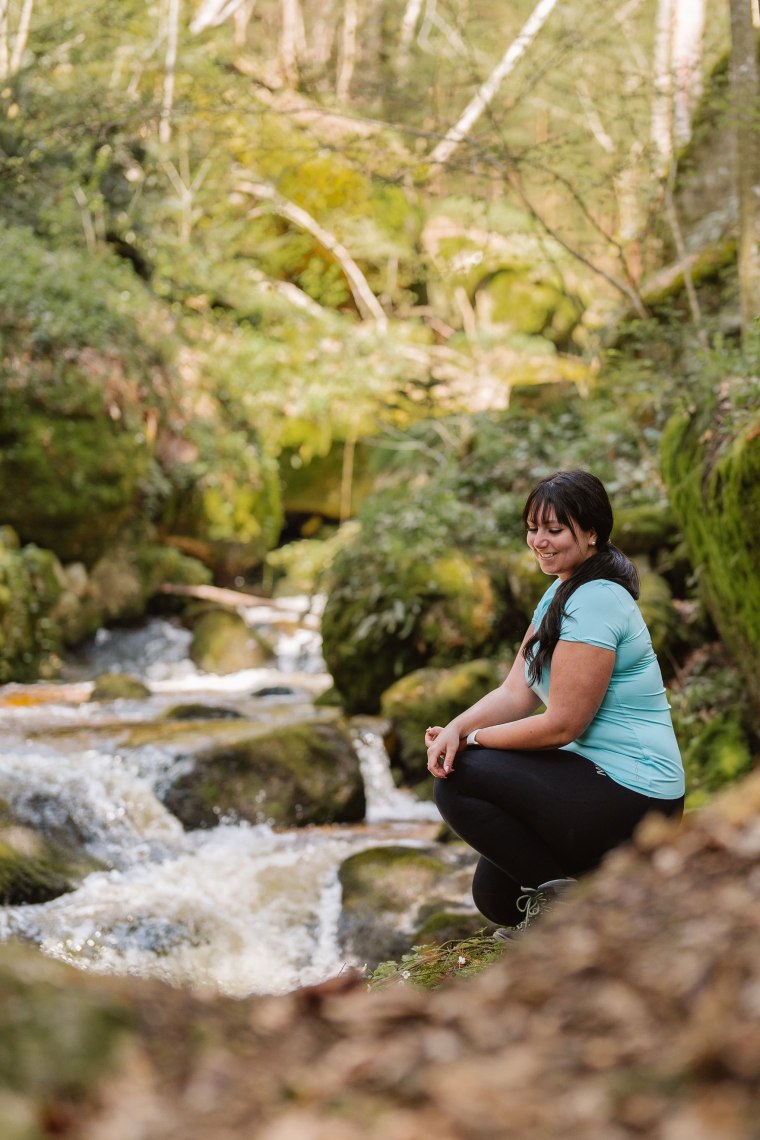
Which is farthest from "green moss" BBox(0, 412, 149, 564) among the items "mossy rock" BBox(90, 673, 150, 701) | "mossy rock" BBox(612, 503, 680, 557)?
"mossy rock" BBox(612, 503, 680, 557)

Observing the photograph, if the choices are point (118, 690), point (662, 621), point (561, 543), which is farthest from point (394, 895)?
point (118, 690)

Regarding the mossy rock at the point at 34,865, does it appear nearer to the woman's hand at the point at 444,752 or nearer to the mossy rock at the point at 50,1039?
the woman's hand at the point at 444,752

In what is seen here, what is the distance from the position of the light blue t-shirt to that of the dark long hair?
1.9 inches

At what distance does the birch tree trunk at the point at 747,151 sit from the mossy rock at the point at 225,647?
7478mm

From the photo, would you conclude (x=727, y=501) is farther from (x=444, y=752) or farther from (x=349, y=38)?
(x=349, y=38)

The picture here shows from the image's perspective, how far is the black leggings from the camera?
265 cm

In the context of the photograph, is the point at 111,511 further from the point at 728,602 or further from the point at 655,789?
the point at 655,789

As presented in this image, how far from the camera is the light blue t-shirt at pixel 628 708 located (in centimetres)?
263

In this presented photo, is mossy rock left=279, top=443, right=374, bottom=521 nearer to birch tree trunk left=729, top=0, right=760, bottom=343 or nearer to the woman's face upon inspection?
birch tree trunk left=729, top=0, right=760, bottom=343

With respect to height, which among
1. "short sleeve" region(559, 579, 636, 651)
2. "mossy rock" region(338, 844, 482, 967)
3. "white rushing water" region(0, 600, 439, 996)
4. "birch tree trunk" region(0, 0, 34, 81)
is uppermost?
"birch tree trunk" region(0, 0, 34, 81)

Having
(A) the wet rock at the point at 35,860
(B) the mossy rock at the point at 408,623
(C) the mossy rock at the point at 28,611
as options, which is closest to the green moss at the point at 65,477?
(C) the mossy rock at the point at 28,611

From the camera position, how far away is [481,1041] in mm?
892

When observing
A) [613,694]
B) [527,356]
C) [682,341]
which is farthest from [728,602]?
[527,356]

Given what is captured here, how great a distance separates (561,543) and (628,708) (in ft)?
1.72
